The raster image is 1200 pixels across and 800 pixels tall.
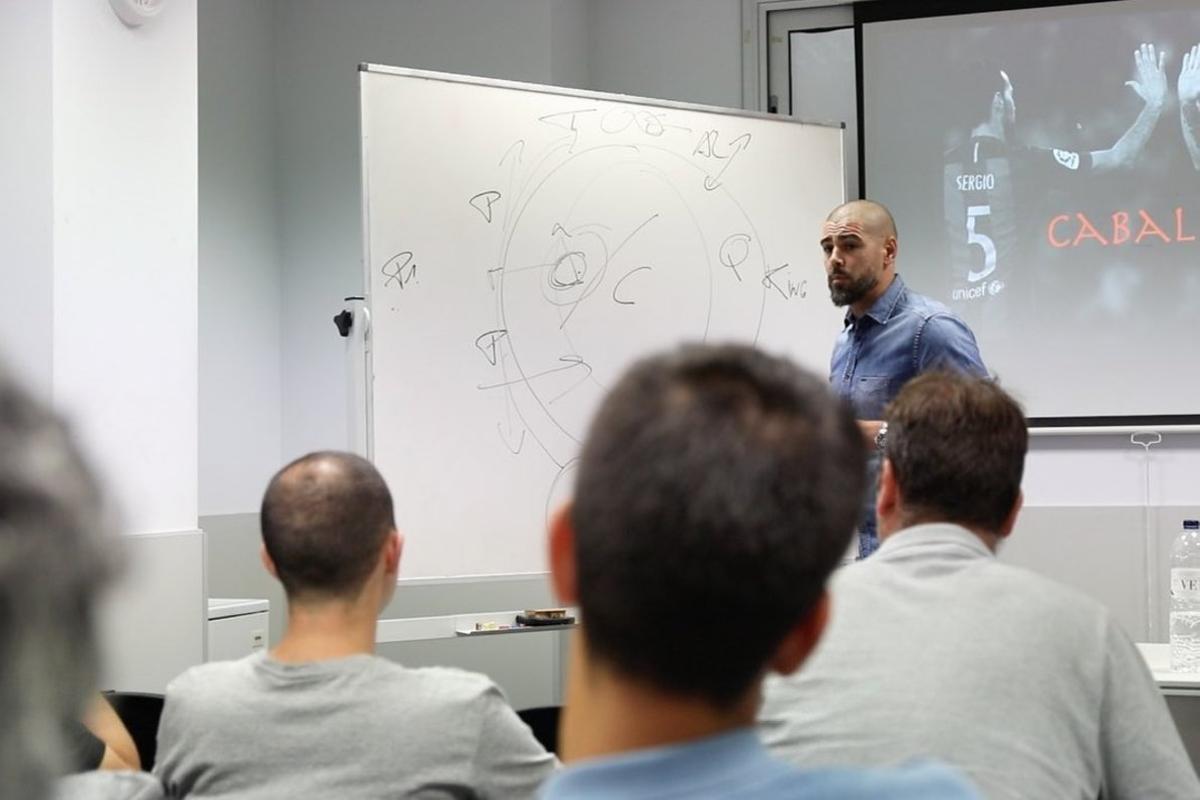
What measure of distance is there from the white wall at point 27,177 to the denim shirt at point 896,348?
1.85 m

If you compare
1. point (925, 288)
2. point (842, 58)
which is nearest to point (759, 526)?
point (925, 288)

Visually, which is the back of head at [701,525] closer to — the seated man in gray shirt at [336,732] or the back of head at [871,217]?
the seated man in gray shirt at [336,732]

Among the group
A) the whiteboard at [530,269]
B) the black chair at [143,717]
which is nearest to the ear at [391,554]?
the black chair at [143,717]

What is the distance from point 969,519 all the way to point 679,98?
341cm

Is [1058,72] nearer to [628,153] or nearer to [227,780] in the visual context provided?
[628,153]

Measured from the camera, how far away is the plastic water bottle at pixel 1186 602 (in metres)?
2.58

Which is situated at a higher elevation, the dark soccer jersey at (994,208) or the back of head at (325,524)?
the dark soccer jersey at (994,208)

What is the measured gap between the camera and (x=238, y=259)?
4.55 m

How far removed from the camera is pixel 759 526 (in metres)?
0.65

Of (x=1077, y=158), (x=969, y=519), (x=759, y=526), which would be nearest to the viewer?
(x=759, y=526)

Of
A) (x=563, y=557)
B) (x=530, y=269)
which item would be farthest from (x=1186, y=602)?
(x=563, y=557)

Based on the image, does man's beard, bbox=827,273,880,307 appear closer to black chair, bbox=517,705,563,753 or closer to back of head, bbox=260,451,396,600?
black chair, bbox=517,705,563,753

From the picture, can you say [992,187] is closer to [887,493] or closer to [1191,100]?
[1191,100]

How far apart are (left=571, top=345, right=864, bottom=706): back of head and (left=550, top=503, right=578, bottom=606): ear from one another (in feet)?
0.04
